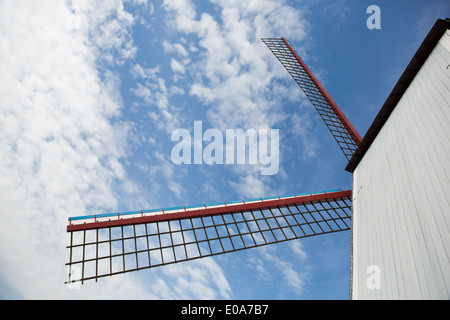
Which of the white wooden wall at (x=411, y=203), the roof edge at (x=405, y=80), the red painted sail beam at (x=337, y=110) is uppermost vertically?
the red painted sail beam at (x=337, y=110)

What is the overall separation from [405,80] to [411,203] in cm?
556

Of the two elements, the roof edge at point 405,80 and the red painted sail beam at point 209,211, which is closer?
the roof edge at point 405,80

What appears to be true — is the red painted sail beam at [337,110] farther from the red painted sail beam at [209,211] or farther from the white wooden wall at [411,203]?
the white wooden wall at [411,203]

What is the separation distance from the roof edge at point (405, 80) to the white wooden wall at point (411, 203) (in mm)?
346

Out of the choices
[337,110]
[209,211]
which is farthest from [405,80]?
[209,211]

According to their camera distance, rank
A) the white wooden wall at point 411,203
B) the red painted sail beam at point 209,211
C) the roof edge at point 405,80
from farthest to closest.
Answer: the red painted sail beam at point 209,211 → the roof edge at point 405,80 → the white wooden wall at point 411,203

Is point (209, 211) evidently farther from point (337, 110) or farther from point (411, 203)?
point (337, 110)

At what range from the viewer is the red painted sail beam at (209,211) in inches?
392

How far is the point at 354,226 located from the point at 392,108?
5560 millimetres

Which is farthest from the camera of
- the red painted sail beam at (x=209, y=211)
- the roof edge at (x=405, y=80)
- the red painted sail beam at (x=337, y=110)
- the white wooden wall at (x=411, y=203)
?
the red painted sail beam at (x=337, y=110)

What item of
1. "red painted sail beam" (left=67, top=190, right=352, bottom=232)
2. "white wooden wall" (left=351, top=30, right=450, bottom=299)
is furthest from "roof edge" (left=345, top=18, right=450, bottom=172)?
"red painted sail beam" (left=67, top=190, right=352, bottom=232)

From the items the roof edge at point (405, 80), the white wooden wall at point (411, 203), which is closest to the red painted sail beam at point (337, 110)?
the roof edge at point (405, 80)

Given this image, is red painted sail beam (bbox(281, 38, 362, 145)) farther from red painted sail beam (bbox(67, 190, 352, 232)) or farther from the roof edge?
red painted sail beam (bbox(67, 190, 352, 232))
